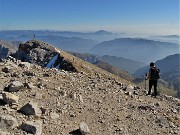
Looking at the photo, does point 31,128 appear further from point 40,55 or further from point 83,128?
point 40,55

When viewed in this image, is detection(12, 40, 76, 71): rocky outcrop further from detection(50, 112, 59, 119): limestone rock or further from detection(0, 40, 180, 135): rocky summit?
detection(50, 112, 59, 119): limestone rock

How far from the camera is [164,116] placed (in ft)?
60.3

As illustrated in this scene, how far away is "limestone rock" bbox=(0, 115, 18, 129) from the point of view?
12.8 meters

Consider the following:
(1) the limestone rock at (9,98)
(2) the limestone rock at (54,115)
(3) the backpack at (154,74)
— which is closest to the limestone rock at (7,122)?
(1) the limestone rock at (9,98)

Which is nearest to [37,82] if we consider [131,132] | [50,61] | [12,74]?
[12,74]

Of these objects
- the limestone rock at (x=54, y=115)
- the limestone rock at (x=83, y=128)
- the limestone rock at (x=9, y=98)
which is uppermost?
the limestone rock at (x=9, y=98)

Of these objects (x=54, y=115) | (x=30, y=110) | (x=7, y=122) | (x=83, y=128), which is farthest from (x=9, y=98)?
(x=83, y=128)

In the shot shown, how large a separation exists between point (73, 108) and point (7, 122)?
450 centimetres

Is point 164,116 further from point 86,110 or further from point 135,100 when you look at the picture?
point 86,110

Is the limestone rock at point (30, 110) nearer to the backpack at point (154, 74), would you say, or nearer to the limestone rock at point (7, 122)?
the limestone rock at point (7, 122)

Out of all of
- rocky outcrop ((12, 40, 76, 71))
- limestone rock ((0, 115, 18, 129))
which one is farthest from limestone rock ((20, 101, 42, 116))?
rocky outcrop ((12, 40, 76, 71))

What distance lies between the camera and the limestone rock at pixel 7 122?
42.0ft

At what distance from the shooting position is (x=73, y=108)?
16812 millimetres

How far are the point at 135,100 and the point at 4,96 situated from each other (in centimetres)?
895
